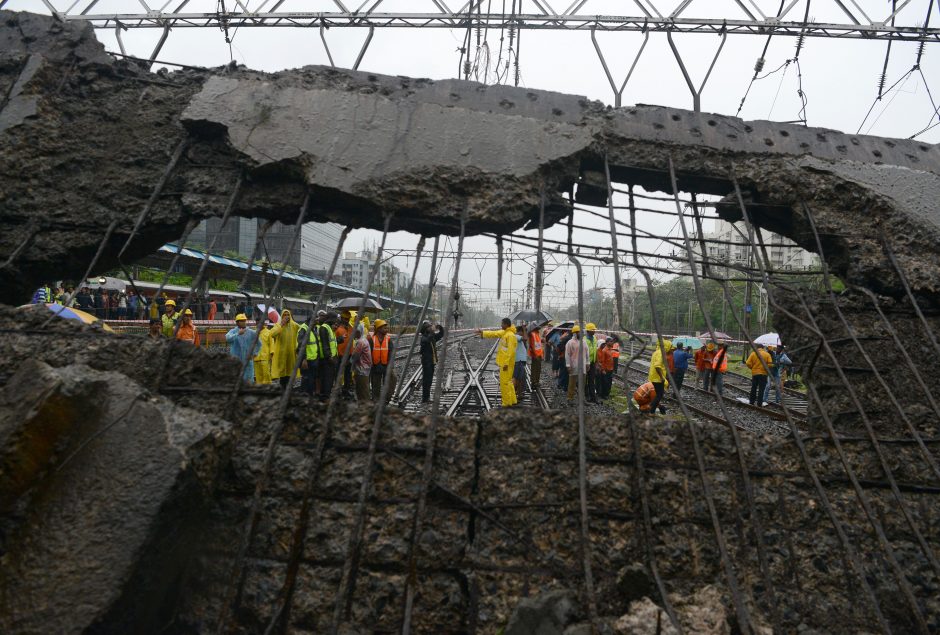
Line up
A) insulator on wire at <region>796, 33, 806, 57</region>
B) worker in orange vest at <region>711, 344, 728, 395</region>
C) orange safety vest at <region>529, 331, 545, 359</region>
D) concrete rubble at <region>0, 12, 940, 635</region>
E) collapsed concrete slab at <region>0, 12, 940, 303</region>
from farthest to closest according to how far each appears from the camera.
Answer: orange safety vest at <region>529, 331, 545, 359</region> → insulator on wire at <region>796, 33, 806, 57</region> → collapsed concrete slab at <region>0, 12, 940, 303</region> → worker in orange vest at <region>711, 344, 728, 395</region> → concrete rubble at <region>0, 12, 940, 635</region>

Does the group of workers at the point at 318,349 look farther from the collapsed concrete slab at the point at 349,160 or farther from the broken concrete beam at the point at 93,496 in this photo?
the broken concrete beam at the point at 93,496

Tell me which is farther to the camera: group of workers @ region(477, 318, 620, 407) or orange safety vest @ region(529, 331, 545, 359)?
orange safety vest @ region(529, 331, 545, 359)

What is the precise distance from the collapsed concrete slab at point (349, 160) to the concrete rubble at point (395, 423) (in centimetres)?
2

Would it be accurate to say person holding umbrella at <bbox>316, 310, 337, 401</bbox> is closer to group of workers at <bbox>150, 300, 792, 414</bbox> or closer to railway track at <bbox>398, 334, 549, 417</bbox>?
group of workers at <bbox>150, 300, 792, 414</bbox>

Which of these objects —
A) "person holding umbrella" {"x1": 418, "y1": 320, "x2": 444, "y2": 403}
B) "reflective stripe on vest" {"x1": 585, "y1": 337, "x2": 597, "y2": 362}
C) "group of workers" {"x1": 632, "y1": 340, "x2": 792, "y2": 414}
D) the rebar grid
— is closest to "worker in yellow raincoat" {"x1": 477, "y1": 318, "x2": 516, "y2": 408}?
"person holding umbrella" {"x1": 418, "y1": 320, "x2": 444, "y2": 403}

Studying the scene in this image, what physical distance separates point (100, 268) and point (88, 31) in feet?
6.33

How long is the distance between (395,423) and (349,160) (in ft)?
5.97

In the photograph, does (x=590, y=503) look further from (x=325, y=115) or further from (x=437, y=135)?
(x=325, y=115)

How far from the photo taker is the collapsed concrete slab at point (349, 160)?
3.51 meters

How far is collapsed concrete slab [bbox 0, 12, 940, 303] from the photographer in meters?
3.51

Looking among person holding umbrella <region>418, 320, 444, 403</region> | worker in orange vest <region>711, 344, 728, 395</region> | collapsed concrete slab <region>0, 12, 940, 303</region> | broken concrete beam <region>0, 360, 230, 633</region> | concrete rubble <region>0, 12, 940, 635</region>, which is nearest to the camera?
broken concrete beam <region>0, 360, 230, 633</region>

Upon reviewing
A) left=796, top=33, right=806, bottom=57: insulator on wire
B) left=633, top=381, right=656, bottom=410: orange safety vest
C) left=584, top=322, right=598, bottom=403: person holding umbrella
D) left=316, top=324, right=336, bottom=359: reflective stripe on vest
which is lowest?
left=633, top=381, right=656, bottom=410: orange safety vest

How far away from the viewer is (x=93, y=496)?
2207mm

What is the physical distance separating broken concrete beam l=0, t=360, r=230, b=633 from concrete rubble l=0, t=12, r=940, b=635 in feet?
0.03
